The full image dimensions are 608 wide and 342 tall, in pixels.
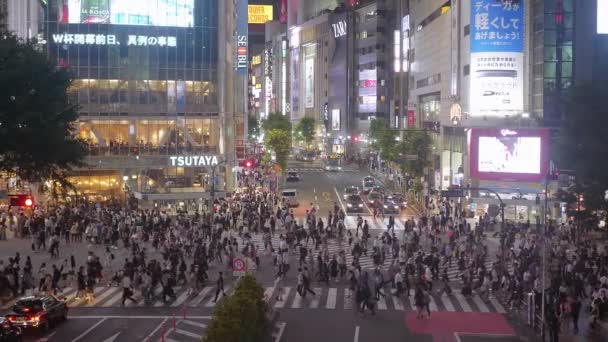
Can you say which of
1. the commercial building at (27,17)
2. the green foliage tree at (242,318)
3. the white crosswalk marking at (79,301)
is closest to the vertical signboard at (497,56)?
the commercial building at (27,17)

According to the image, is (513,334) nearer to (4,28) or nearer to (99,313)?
(99,313)

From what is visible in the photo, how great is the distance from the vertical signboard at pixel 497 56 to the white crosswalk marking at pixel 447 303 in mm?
32816

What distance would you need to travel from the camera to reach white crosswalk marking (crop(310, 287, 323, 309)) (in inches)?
1018

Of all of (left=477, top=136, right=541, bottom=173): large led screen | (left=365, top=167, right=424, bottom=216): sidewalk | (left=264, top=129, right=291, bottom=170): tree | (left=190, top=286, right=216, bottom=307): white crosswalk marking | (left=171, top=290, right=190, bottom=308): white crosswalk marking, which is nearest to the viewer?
(left=171, top=290, right=190, bottom=308): white crosswalk marking

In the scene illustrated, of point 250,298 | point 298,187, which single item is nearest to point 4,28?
point 250,298

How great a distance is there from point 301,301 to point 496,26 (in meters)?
36.9

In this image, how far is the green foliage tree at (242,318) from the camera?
604 inches

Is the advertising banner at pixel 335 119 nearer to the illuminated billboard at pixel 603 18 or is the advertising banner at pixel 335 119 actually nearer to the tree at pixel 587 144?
the illuminated billboard at pixel 603 18

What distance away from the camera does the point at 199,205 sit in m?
59.8

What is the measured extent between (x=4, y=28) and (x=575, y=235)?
95.2ft

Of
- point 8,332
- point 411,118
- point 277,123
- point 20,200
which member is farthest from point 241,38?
point 8,332

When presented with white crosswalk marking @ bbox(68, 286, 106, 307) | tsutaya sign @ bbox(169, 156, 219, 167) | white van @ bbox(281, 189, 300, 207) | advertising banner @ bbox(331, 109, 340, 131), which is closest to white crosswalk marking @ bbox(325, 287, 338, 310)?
white crosswalk marking @ bbox(68, 286, 106, 307)

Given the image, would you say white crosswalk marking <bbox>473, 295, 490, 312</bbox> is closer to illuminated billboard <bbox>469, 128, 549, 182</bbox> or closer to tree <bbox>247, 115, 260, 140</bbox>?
illuminated billboard <bbox>469, 128, 549, 182</bbox>

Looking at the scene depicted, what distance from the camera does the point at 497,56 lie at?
189 feet
